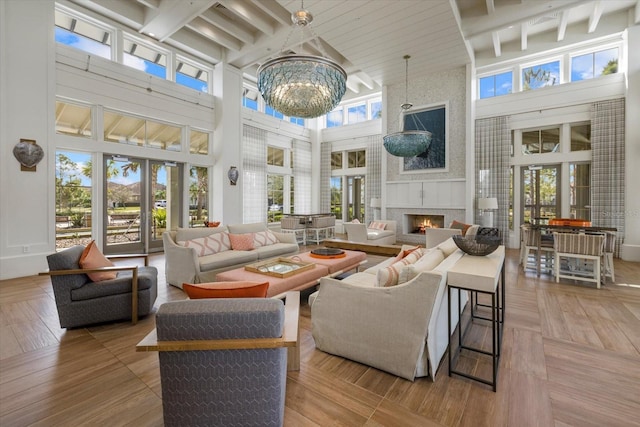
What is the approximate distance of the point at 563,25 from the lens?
20.4 ft

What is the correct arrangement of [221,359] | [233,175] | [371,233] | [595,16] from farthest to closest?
[233,175], [371,233], [595,16], [221,359]

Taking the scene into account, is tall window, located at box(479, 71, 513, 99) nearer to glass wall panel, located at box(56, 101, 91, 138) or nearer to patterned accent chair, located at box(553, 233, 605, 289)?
patterned accent chair, located at box(553, 233, 605, 289)

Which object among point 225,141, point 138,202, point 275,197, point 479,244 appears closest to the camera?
point 479,244

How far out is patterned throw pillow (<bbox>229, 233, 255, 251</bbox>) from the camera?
4.74m

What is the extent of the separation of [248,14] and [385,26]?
274 centimetres

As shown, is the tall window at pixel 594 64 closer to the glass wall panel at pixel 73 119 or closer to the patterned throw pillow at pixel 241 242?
the patterned throw pillow at pixel 241 242

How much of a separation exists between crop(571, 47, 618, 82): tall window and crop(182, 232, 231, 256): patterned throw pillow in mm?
8559

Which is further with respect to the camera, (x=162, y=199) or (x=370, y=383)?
(x=162, y=199)

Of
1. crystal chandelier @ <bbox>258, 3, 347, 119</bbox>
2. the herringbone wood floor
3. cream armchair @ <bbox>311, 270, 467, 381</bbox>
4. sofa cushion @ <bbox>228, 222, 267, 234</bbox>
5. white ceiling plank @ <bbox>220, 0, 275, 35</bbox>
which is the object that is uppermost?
white ceiling plank @ <bbox>220, 0, 275, 35</bbox>

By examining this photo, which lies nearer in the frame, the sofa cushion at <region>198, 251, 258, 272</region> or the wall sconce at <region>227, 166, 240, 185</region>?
the sofa cushion at <region>198, 251, 258, 272</region>

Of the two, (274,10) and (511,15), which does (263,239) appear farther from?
(511,15)

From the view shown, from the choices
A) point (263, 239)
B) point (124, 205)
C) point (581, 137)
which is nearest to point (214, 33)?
point (124, 205)

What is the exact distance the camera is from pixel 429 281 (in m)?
1.85

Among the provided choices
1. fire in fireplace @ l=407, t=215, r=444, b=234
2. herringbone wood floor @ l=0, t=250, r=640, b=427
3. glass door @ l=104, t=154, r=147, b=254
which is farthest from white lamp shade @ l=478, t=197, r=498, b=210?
glass door @ l=104, t=154, r=147, b=254
